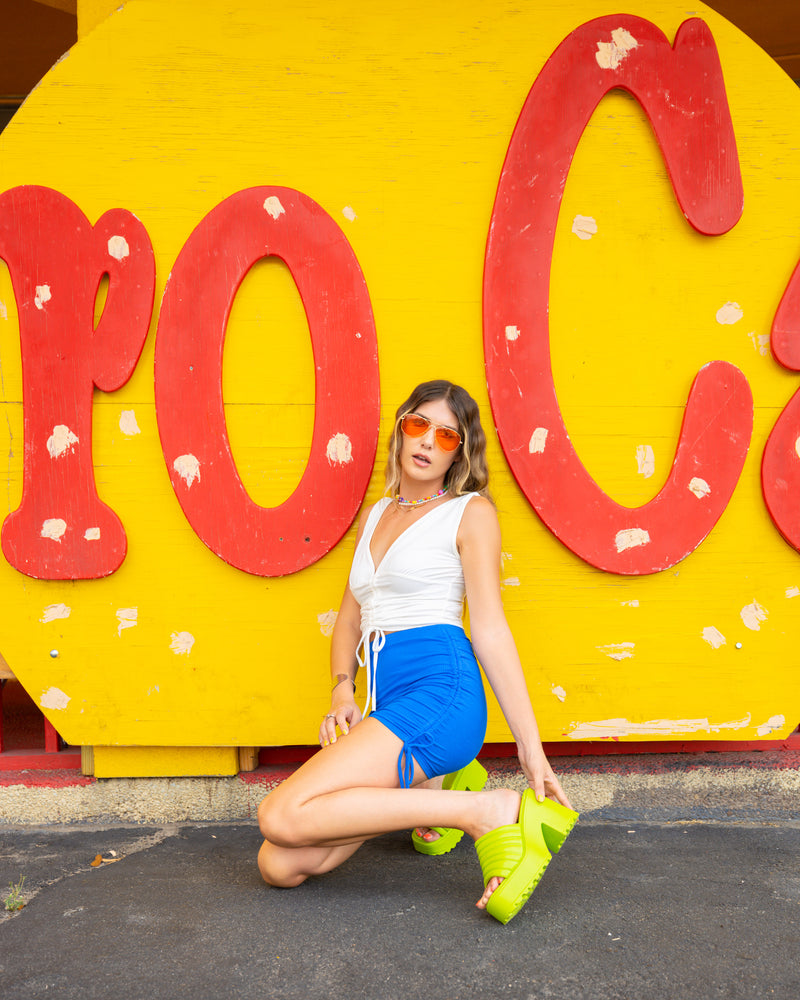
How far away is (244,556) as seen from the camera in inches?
101

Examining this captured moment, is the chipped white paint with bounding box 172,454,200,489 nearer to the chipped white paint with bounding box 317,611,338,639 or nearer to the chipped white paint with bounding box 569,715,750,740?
the chipped white paint with bounding box 317,611,338,639

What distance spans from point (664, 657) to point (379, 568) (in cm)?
100

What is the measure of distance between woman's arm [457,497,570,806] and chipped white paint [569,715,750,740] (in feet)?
1.75

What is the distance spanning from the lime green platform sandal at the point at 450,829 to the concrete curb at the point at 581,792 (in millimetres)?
303

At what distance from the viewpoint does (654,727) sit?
2607 millimetres

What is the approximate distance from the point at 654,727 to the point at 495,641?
0.82m

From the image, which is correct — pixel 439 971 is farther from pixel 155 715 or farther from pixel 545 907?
pixel 155 715

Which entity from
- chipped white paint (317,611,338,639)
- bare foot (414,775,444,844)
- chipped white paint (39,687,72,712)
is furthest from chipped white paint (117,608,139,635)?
bare foot (414,775,444,844)

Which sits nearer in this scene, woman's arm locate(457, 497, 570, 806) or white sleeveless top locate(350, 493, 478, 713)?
woman's arm locate(457, 497, 570, 806)

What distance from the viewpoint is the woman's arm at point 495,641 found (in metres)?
2.04

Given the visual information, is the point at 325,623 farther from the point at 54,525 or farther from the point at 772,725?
the point at 772,725

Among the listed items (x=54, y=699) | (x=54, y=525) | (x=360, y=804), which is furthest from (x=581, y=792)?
(x=54, y=525)

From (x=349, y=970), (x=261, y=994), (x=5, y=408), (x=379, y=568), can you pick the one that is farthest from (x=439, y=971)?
(x=5, y=408)

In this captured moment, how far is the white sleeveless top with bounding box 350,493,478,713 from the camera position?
220cm
